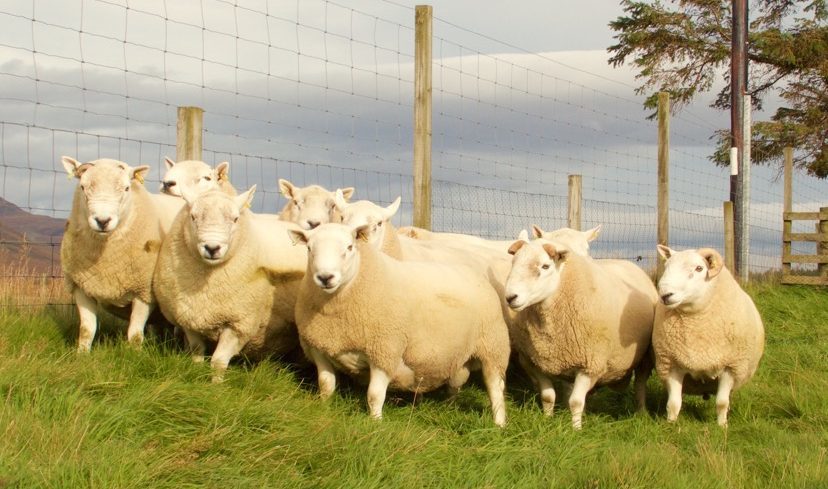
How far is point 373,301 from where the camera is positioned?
18.4 ft

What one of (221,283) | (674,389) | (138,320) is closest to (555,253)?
(674,389)

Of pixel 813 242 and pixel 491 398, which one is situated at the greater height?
pixel 813 242

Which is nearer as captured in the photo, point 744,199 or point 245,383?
point 245,383

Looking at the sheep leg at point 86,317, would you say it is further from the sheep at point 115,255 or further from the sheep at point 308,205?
the sheep at point 308,205

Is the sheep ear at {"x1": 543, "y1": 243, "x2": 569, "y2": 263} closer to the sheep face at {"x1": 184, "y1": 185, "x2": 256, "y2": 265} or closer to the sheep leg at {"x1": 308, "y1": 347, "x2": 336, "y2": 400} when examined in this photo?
the sheep leg at {"x1": 308, "y1": 347, "x2": 336, "y2": 400}

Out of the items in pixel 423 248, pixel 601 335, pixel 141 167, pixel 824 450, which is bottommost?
pixel 824 450

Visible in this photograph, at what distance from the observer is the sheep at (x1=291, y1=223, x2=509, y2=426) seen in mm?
5520

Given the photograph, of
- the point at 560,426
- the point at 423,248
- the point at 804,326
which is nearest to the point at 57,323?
the point at 423,248

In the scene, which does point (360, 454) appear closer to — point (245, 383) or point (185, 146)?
point (245, 383)

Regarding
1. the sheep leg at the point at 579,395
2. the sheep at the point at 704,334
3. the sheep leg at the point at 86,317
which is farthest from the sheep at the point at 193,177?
the sheep at the point at 704,334

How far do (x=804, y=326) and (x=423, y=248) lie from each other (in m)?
5.74

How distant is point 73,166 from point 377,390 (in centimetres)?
233

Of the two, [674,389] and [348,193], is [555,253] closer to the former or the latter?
[674,389]

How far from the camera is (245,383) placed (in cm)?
549
